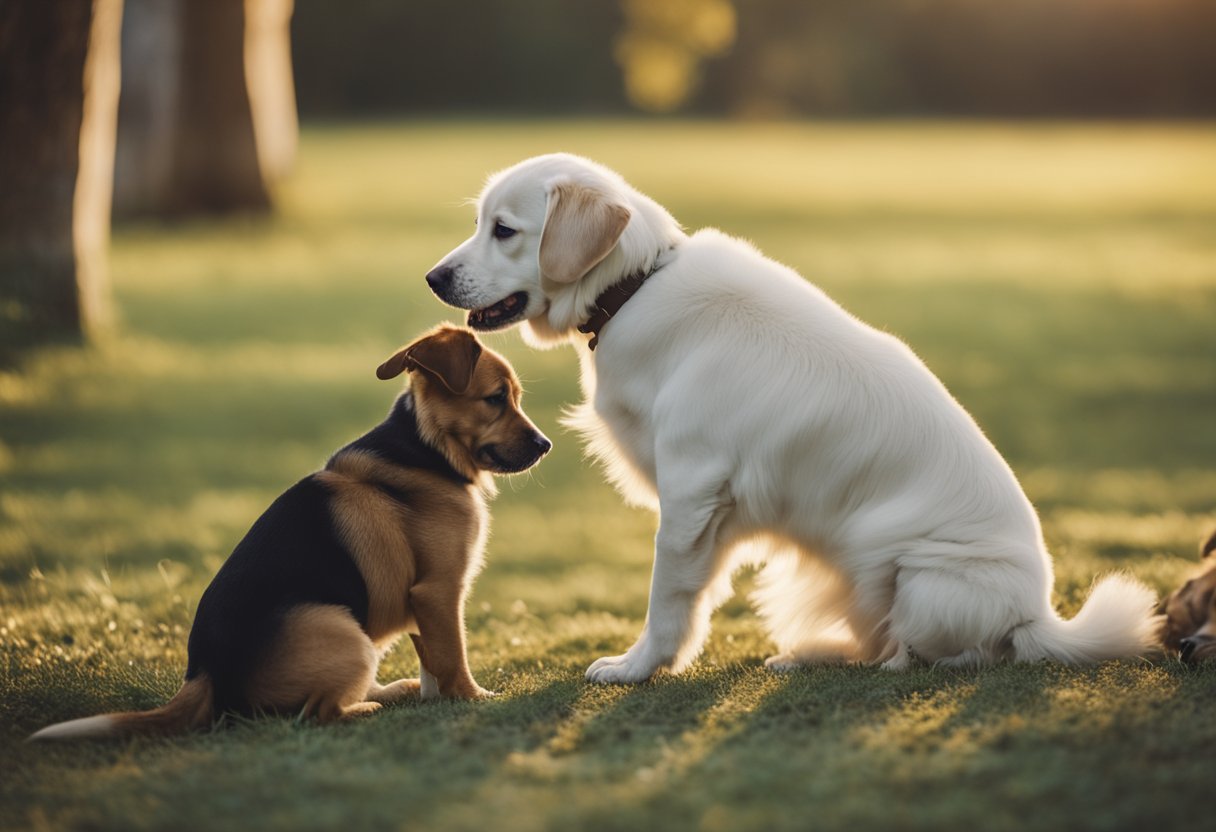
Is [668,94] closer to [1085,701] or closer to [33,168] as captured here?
[33,168]

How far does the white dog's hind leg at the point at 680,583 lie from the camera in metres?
4.87

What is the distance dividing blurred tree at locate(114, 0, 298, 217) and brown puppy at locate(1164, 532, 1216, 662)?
65.7 ft

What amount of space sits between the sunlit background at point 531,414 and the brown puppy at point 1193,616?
36cm

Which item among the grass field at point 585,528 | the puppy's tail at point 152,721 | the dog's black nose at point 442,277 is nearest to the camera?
the grass field at point 585,528

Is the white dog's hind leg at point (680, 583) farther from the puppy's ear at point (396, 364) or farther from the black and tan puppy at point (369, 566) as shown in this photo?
the puppy's ear at point (396, 364)

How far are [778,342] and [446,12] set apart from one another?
6072cm

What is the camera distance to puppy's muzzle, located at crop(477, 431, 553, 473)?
5.22 m

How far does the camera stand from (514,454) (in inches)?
207

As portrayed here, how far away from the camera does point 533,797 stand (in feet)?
11.6

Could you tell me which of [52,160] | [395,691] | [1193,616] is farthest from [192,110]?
[1193,616]

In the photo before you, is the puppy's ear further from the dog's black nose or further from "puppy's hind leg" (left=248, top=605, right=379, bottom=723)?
"puppy's hind leg" (left=248, top=605, right=379, bottom=723)

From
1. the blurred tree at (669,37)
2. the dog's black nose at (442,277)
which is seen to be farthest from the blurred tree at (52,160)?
the blurred tree at (669,37)

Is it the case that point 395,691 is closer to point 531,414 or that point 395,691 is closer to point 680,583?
point 680,583

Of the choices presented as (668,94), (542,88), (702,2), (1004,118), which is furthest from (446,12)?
(702,2)
